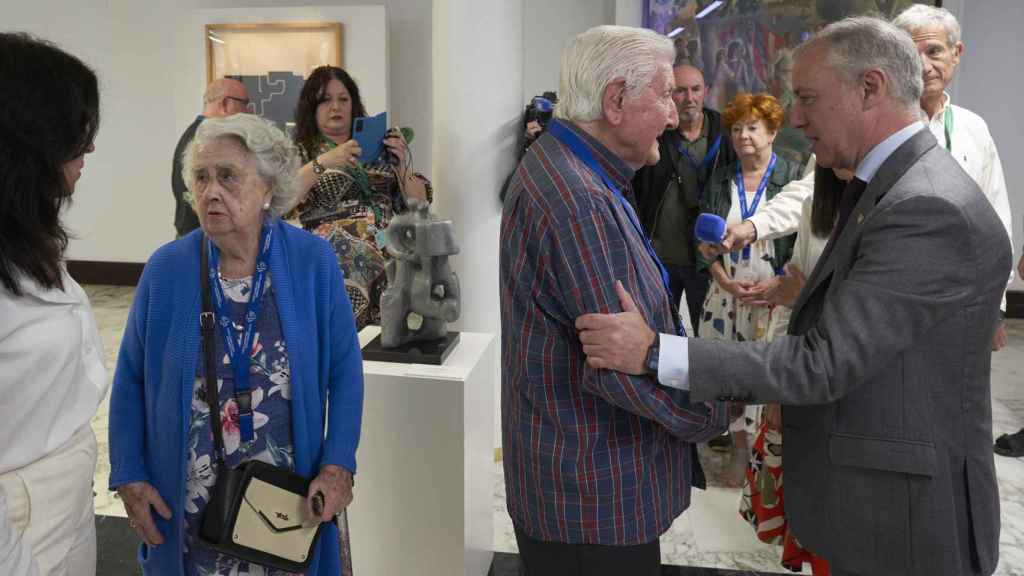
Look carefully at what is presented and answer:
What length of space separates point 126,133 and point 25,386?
696cm

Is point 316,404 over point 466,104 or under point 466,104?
under

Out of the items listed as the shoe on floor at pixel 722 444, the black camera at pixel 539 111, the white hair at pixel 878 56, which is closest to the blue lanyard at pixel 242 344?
the white hair at pixel 878 56

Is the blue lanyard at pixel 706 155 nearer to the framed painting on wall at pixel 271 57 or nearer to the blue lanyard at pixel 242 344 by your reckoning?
the blue lanyard at pixel 242 344

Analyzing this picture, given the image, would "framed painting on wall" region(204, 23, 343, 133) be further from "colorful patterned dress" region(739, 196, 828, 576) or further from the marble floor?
"colorful patterned dress" region(739, 196, 828, 576)

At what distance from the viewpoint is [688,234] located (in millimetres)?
3994

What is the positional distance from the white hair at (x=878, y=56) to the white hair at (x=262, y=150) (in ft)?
4.20

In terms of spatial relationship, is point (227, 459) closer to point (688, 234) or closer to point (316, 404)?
point (316, 404)

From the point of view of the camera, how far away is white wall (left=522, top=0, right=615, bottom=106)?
6047 mm

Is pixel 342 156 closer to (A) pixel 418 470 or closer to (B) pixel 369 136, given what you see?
(B) pixel 369 136

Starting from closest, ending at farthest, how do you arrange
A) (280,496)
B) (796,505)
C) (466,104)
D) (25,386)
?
(25,386), (796,505), (280,496), (466,104)

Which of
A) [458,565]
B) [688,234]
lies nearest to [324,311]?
[458,565]

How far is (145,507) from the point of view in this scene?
1900 mm

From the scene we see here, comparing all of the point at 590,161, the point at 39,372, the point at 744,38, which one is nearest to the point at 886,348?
the point at 590,161

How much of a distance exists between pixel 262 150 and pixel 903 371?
1494mm
